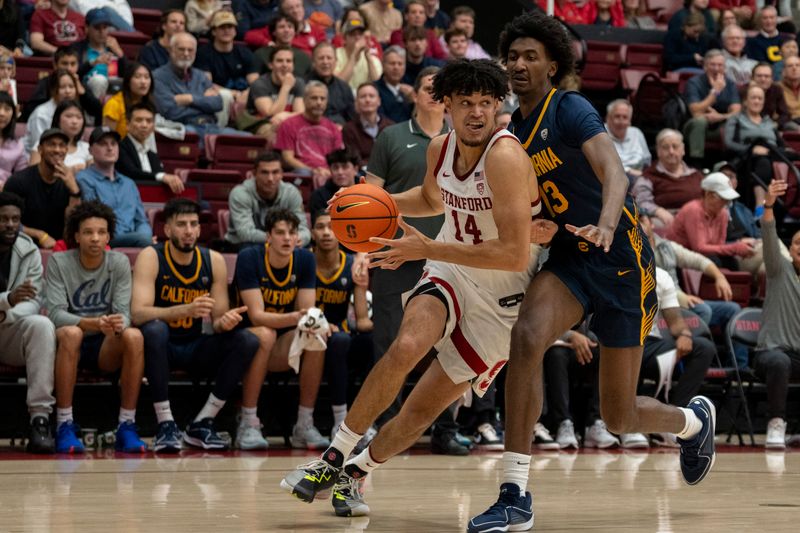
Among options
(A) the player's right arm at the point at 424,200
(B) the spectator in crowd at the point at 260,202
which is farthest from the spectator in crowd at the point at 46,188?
(A) the player's right arm at the point at 424,200

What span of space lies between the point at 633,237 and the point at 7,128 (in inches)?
228

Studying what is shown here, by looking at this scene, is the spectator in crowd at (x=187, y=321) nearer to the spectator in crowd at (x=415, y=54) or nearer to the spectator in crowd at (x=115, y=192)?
the spectator in crowd at (x=115, y=192)

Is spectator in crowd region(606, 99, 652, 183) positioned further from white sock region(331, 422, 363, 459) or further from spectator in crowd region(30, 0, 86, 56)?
white sock region(331, 422, 363, 459)

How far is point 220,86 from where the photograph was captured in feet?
37.3

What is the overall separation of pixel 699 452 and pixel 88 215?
424cm

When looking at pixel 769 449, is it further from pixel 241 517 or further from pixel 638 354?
pixel 241 517

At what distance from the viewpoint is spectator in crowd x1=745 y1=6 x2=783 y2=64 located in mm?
14211

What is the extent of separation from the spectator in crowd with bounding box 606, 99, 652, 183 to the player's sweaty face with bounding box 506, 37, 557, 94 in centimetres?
691

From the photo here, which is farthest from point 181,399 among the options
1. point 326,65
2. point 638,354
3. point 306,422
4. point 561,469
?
point 638,354

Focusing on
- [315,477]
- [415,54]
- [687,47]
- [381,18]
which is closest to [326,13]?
[381,18]

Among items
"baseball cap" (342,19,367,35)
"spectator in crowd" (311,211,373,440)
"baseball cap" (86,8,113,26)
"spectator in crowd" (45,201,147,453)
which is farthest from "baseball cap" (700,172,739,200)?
"baseball cap" (86,8,113,26)

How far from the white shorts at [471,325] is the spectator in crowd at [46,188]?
4448 millimetres

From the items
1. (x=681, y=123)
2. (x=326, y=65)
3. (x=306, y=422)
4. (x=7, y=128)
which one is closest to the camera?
(x=306, y=422)

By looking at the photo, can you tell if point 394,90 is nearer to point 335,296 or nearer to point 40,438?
point 335,296
